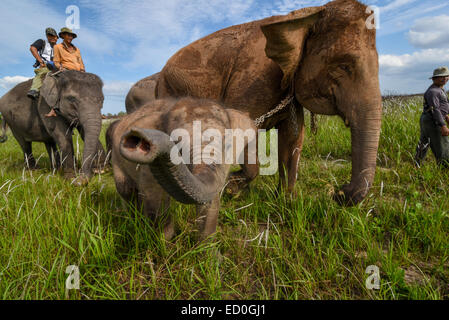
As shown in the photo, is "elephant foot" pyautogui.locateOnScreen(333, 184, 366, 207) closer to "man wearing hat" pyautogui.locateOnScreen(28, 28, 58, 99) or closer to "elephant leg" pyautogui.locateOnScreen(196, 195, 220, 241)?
"elephant leg" pyautogui.locateOnScreen(196, 195, 220, 241)

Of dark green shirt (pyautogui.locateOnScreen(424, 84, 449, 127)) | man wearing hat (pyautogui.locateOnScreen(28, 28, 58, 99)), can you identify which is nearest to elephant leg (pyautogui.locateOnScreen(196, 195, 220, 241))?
dark green shirt (pyautogui.locateOnScreen(424, 84, 449, 127))

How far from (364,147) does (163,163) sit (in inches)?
77.9

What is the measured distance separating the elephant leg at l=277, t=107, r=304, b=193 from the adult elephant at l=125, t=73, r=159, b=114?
5.09 meters

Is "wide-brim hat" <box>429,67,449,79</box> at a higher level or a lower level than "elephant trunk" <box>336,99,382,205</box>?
higher

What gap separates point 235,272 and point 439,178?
11.2 feet

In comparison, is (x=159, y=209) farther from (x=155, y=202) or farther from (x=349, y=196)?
(x=349, y=196)

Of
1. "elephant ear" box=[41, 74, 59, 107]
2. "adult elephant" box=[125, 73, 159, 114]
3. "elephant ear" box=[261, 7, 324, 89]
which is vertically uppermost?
"adult elephant" box=[125, 73, 159, 114]

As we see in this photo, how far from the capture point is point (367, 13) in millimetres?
2256

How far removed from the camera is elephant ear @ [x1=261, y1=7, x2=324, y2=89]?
2211 mm

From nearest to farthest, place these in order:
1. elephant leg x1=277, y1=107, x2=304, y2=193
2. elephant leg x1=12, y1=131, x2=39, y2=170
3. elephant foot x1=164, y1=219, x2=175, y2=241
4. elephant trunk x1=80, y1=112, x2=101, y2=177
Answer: elephant foot x1=164, y1=219, x2=175, y2=241, elephant leg x1=277, y1=107, x2=304, y2=193, elephant trunk x1=80, y1=112, x2=101, y2=177, elephant leg x1=12, y1=131, x2=39, y2=170

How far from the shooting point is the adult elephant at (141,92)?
24.6ft

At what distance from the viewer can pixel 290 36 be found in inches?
88.9

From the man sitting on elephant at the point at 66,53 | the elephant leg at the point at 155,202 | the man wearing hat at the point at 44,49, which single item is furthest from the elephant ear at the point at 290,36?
the man wearing hat at the point at 44,49
